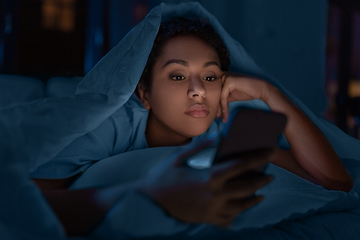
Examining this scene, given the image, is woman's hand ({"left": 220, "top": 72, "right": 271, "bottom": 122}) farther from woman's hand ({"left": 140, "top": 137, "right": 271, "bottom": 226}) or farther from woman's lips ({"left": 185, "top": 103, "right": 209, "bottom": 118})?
woman's hand ({"left": 140, "top": 137, "right": 271, "bottom": 226})

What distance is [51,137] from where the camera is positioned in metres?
0.53

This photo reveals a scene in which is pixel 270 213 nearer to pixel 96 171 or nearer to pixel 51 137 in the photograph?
pixel 96 171

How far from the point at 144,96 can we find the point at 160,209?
533 millimetres

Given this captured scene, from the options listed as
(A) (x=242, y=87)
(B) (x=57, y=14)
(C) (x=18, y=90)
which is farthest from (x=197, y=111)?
(B) (x=57, y=14)

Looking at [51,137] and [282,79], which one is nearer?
[51,137]

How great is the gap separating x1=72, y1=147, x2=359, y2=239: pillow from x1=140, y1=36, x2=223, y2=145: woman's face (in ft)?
0.61

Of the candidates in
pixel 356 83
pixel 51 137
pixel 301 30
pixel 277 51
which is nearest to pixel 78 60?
pixel 277 51

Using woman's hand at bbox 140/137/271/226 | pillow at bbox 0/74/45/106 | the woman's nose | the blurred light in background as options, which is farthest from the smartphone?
the blurred light in background

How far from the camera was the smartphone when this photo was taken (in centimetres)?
44

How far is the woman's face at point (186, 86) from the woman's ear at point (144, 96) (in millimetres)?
54

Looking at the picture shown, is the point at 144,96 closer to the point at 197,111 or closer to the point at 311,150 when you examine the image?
the point at 197,111

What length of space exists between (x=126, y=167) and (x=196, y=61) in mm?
392

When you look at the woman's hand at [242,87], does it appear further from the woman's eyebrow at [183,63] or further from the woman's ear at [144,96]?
the woman's ear at [144,96]

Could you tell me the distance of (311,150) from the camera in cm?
79
